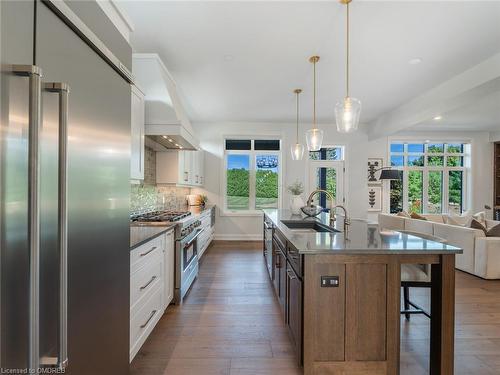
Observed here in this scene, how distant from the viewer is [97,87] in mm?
1030

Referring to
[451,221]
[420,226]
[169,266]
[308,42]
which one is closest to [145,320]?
[169,266]

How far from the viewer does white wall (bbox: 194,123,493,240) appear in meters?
6.55

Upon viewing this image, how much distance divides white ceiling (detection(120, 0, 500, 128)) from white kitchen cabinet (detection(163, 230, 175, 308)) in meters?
2.14

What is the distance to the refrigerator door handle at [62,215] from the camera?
0.77 metres

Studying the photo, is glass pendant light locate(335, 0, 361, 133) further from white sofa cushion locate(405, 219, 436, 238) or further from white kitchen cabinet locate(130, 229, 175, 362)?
white sofa cushion locate(405, 219, 436, 238)

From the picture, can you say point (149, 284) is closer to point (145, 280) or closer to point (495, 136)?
point (145, 280)

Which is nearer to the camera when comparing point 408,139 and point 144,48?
point 144,48

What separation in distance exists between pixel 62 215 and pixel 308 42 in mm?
2986

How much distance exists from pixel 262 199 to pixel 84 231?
5.82m

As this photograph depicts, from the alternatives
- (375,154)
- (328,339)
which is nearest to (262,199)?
(375,154)

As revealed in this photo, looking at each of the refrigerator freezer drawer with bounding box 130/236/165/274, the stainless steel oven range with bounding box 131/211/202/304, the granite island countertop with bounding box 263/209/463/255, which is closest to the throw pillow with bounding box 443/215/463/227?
the granite island countertop with bounding box 263/209/463/255

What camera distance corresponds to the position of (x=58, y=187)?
0.78m

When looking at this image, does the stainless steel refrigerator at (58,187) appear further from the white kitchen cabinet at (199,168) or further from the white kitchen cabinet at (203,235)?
the white kitchen cabinet at (199,168)

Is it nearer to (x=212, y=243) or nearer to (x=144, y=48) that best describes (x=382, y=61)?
(x=144, y=48)
